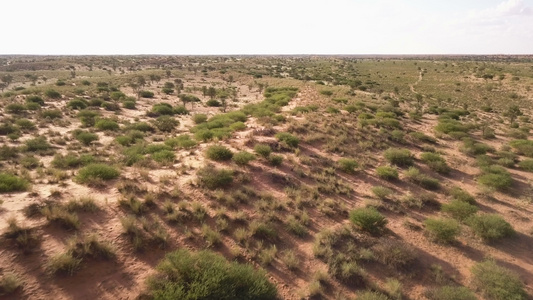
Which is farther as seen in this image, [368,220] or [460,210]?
[460,210]

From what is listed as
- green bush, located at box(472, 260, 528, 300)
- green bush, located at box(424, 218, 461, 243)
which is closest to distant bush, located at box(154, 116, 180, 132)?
green bush, located at box(424, 218, 461, 243)

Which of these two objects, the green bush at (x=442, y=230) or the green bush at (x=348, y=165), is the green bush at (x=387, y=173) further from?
the green bush at (x=442, y=230)

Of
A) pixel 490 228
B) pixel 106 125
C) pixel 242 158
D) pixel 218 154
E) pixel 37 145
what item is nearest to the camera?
pixel 490 228

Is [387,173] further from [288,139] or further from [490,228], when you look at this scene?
[288,139]

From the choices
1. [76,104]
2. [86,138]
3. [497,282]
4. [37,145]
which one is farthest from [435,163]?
[76,104]

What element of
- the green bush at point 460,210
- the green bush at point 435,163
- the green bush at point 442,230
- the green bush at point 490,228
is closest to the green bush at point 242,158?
the green bush at point 442,230

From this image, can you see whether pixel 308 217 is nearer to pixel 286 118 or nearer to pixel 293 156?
pixel 293 156
